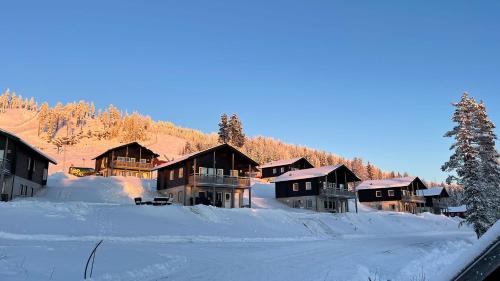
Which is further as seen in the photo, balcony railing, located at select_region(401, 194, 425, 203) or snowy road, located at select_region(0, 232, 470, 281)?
balcony railing, located at select_region(401, 194, 425, 203)

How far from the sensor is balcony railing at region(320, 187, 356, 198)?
61.4 meters

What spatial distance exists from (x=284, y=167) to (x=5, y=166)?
6048 cm

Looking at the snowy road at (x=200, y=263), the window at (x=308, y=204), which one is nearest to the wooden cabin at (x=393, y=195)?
the window at (x=308, y=204)

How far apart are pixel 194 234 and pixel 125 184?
31438mm

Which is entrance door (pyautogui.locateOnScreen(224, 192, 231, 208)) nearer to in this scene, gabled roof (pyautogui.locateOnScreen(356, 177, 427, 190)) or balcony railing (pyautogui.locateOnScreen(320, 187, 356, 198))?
balcony railing (pyautogui.locateOnScreen(320, 187, 356, 198))

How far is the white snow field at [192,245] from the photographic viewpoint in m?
15.5

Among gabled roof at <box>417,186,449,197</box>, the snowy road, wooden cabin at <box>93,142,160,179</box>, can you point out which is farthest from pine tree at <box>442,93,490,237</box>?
gabled roof at <box>417,186,449,197</box>

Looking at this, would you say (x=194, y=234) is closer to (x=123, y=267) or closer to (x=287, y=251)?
(x=287, y=251)

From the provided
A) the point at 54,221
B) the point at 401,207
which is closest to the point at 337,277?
the point at 54,221

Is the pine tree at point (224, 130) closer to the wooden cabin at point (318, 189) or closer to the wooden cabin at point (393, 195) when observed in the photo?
the wooden cabin at point (393, 195)

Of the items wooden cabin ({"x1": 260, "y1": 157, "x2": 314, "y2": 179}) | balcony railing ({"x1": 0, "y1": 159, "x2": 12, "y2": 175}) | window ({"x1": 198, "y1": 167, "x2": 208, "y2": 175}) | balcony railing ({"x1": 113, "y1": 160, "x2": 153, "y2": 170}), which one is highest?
wooden cabin ({"x1": 260, "y1": 157, "x2": 314, "y2": 179})

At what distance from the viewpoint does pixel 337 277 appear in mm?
15828

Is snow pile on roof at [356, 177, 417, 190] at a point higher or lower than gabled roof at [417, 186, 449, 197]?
higher

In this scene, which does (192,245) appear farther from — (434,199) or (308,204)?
(434,199)
